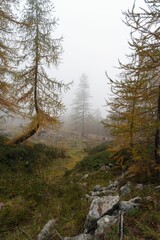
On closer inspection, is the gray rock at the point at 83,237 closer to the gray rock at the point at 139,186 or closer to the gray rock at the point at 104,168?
the gray rock at the point at 139,186

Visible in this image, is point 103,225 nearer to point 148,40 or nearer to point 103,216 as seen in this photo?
point 103,216

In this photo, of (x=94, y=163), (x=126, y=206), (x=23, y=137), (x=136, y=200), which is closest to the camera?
(x=126, y=206)

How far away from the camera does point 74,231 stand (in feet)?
17.2

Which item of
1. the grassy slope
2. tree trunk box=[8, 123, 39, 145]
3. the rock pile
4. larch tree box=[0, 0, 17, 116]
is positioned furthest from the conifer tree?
larch tree box=[0, 0, 17, 116]

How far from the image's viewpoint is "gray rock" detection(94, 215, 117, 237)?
179 inches

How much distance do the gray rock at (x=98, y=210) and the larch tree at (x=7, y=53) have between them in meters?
10.3

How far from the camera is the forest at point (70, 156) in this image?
5.48 m

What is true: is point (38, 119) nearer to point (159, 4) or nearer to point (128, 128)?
point (128, 128)

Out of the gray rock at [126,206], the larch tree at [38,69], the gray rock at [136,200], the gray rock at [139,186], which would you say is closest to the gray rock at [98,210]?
the gray rock at [126,206]

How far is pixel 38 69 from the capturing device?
1530 cm

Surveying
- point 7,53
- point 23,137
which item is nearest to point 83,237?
point 23,137

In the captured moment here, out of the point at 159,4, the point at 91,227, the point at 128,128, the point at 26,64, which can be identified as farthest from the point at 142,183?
the point at 26,64

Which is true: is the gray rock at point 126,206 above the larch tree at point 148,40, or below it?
below

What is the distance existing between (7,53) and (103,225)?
40.4 ft
